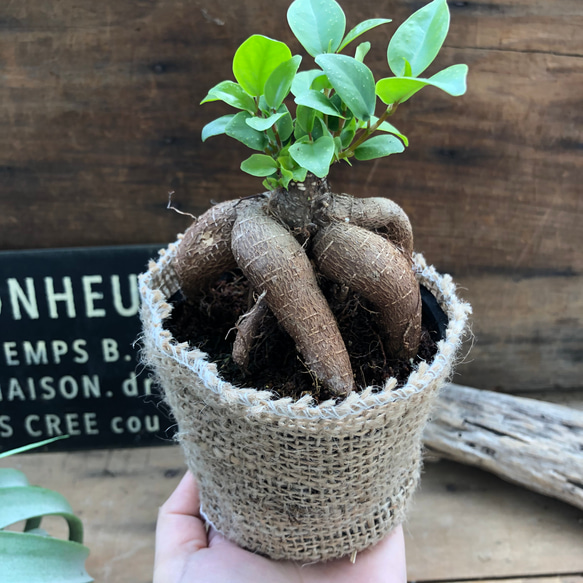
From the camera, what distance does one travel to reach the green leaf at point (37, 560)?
646 millimetres

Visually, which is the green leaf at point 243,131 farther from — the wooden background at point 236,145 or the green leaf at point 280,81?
the wooden background at point 236,145

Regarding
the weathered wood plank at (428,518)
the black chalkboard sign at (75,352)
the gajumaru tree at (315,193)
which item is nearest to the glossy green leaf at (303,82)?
the gajumaru tree at (315,193)

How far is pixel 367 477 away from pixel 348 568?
0.19 m

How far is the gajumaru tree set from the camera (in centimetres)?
44

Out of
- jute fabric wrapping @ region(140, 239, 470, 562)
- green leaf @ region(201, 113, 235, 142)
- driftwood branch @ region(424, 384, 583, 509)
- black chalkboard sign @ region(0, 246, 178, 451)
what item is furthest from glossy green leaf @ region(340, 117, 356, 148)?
driftwood branch @ region(424, 384, 583, 509)

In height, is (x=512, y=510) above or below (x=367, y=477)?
below

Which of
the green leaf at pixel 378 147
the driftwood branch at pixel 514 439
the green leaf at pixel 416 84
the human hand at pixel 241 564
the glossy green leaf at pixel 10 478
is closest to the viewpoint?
the green leaf at pixel 416 84

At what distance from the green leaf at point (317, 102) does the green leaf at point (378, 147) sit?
6 cm

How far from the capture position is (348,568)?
2.21 feet

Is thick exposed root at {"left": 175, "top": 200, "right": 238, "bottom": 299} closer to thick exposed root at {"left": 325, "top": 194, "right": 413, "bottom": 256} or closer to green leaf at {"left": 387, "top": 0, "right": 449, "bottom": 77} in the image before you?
thick exposed root at {"left": 325, "top": 194, "right": 413, "bottom": 256}

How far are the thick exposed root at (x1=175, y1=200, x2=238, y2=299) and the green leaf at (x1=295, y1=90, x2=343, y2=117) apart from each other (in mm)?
156

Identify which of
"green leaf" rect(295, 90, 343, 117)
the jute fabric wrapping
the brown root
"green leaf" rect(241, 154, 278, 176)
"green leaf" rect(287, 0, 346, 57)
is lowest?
the jute fabric wrapping

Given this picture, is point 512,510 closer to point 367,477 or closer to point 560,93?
point 367,477

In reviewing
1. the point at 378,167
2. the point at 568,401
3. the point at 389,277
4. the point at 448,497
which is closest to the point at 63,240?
the point at 378,167
